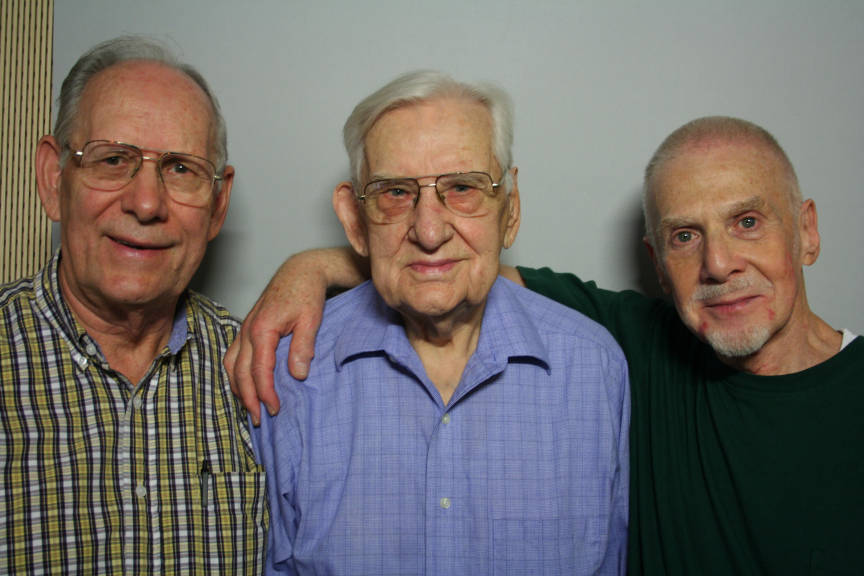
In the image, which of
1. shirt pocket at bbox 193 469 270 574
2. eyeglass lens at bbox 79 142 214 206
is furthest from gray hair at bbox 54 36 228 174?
shirt pocket at bbox 193 469 270 574

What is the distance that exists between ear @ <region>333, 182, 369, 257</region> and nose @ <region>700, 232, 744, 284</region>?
3.00 ft

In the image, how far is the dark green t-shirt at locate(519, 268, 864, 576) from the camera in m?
1.47

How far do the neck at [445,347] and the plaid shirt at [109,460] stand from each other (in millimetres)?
530

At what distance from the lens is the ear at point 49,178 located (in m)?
1.61

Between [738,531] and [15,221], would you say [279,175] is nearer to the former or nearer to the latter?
[15,221]

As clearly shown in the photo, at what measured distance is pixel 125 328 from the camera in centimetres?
163

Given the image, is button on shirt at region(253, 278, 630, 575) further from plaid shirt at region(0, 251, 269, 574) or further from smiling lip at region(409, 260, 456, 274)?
smiling lip at region(409, 260, 456, 274)

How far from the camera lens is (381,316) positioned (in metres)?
1.74

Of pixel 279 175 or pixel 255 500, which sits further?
pixel 279 175

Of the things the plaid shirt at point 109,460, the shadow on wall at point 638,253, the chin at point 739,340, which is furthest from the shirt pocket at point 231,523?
the shadow on wall at point 638,253

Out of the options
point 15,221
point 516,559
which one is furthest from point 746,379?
point 15,221

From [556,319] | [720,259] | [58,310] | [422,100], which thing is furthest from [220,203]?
[720,259]

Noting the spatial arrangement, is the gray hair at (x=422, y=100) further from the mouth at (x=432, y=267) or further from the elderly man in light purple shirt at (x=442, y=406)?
the mouth at (x=432, y=267)

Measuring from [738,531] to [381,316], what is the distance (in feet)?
3.49
